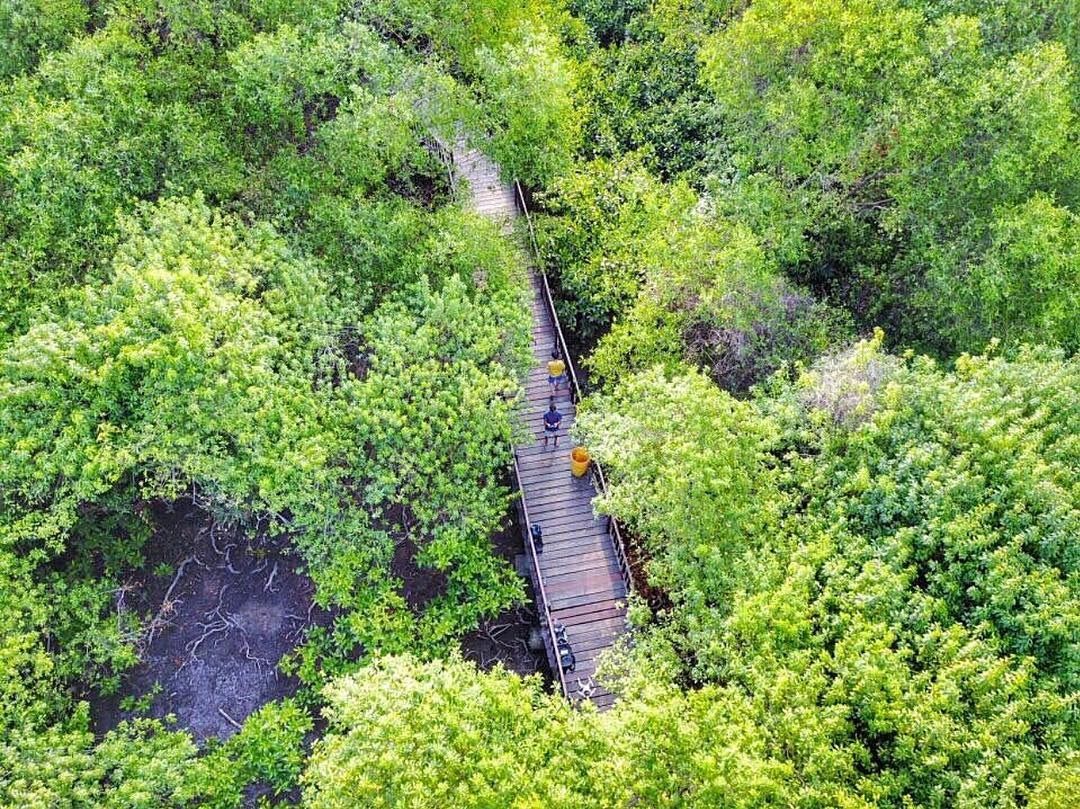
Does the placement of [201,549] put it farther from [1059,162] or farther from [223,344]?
[1059,162]

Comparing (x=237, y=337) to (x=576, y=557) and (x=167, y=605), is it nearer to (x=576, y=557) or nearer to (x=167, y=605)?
(x=167, y=605)

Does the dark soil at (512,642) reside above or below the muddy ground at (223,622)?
above

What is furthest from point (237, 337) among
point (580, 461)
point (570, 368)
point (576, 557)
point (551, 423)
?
point (576, 557)

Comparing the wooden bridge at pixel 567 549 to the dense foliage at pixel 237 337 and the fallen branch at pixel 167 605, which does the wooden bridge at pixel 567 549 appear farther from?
the fallen branch at pixel 167 605

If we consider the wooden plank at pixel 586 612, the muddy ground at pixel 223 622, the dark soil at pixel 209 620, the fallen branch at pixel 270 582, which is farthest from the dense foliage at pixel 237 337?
the fallen branch at pixel 270 582

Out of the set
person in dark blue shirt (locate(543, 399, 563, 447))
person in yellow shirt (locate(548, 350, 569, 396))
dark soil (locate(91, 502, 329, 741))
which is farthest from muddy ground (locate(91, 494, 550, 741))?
person in yellow shirt (locate(548, 350, 569, 396))
